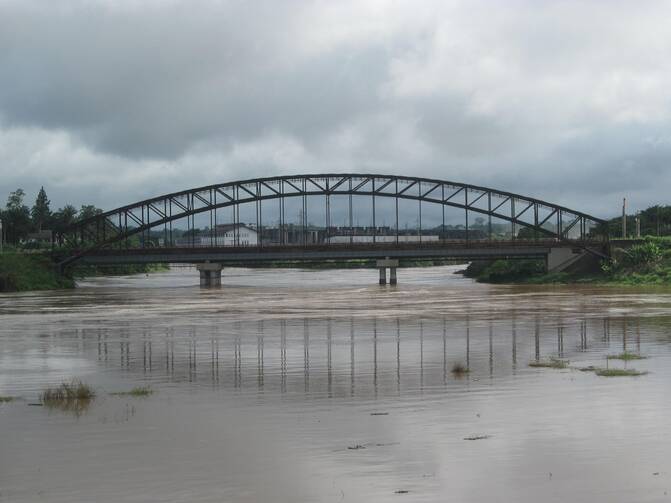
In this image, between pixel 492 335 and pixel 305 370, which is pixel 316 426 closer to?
pixel 305 370

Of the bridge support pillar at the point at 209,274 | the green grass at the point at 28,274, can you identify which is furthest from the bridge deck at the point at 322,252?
the green grass at the point at 28,274

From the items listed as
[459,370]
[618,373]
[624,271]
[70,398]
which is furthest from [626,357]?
[624,271]

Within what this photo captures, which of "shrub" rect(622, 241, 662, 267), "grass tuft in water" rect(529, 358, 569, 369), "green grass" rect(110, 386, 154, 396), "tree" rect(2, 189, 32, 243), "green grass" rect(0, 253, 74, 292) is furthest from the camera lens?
"tree" rect(2, 189, 32, 243)

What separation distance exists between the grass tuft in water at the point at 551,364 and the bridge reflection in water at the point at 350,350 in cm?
38

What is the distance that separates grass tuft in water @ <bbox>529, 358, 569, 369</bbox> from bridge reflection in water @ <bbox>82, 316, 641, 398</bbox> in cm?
38

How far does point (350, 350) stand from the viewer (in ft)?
110

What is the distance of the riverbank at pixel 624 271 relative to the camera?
336 feet

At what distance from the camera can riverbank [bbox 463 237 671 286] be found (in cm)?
10238

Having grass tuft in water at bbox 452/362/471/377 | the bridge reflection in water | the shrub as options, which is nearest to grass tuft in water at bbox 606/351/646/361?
the bridge reflection in water

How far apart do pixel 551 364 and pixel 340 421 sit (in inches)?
435

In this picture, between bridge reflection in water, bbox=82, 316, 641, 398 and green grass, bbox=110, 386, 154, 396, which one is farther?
bridge reflection in water, bbox=82, 316, 641, 398

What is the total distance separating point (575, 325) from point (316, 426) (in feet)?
96.6

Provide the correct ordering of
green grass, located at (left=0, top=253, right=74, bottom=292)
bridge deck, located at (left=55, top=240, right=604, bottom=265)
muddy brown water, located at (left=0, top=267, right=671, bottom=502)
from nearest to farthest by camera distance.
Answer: muddy brown water, located at (left=0, top=267, right=671, bottom=502)
green grass, located at (left=0, top=253, right=74, bottom=292)
bridge deck, located at (left=55, top=240, right=604, bottom=265)

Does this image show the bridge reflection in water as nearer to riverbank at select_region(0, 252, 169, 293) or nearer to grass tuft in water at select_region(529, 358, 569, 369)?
grass tuft in water at select_region(529, 358, 569, 369)
